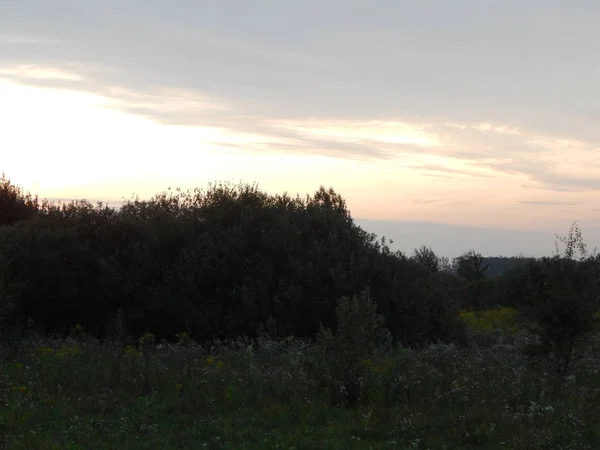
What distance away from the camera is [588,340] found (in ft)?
40.3

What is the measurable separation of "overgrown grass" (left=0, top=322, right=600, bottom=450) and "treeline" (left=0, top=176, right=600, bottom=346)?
5733 millimetres

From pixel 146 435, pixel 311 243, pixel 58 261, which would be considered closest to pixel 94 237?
pixel 58 261

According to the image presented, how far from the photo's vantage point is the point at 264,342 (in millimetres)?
15461

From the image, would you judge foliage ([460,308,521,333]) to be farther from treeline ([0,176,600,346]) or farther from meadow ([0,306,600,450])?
meadow ([0,306,600,450])

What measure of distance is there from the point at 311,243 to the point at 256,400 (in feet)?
34.0

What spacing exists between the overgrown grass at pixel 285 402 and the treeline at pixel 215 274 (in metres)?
5.73

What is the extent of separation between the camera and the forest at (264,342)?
29.4 ft

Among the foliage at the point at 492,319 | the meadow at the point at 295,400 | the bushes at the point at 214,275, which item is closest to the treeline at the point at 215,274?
the bushes at the point at 214,275

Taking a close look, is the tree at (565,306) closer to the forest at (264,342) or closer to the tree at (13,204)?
the forest at (264,342)

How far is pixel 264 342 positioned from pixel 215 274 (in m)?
5.07

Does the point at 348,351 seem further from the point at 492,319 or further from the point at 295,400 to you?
the point at 492,319

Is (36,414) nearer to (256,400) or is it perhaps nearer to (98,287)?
(256,400)

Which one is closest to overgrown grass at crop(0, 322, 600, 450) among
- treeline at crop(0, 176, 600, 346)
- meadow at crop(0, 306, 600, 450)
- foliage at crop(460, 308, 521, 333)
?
meadow at crop(0, 306, 600, 450)

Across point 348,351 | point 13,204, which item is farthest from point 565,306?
point 13,204
